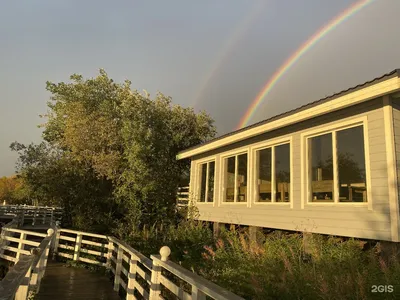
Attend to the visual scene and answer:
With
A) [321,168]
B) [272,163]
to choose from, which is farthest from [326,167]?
[272,163]

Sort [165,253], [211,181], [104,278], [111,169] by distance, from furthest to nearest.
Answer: [111,169] < [211,181] < [104,278] < [165,253]

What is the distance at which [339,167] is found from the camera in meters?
7.56

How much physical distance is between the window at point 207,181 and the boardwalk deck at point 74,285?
601 centimetres

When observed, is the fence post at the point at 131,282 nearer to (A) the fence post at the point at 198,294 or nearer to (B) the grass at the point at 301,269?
(B) the grass at the point at 301,269

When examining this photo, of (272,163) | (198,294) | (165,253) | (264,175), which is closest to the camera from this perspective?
(198,294)

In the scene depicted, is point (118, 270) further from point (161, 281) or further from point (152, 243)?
point (152, 243)

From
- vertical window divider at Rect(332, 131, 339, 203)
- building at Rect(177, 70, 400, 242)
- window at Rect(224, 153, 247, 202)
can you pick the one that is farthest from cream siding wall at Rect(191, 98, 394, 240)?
window at Rect(224, 153, 247, 202)

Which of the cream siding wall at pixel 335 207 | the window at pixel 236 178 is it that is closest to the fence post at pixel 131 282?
the cream siding wall at pixel 335 207

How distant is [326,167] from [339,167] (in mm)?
436

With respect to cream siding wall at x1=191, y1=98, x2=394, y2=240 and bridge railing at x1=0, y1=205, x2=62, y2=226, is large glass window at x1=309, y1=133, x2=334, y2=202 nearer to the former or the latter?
cream siding wall at x1=191, y1=98, x2=394, y2=240

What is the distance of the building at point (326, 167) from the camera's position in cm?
647

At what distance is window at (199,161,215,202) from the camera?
1361 cm

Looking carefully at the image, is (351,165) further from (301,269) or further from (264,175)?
(264,175)

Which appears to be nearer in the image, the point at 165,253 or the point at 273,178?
the point at 165,253
